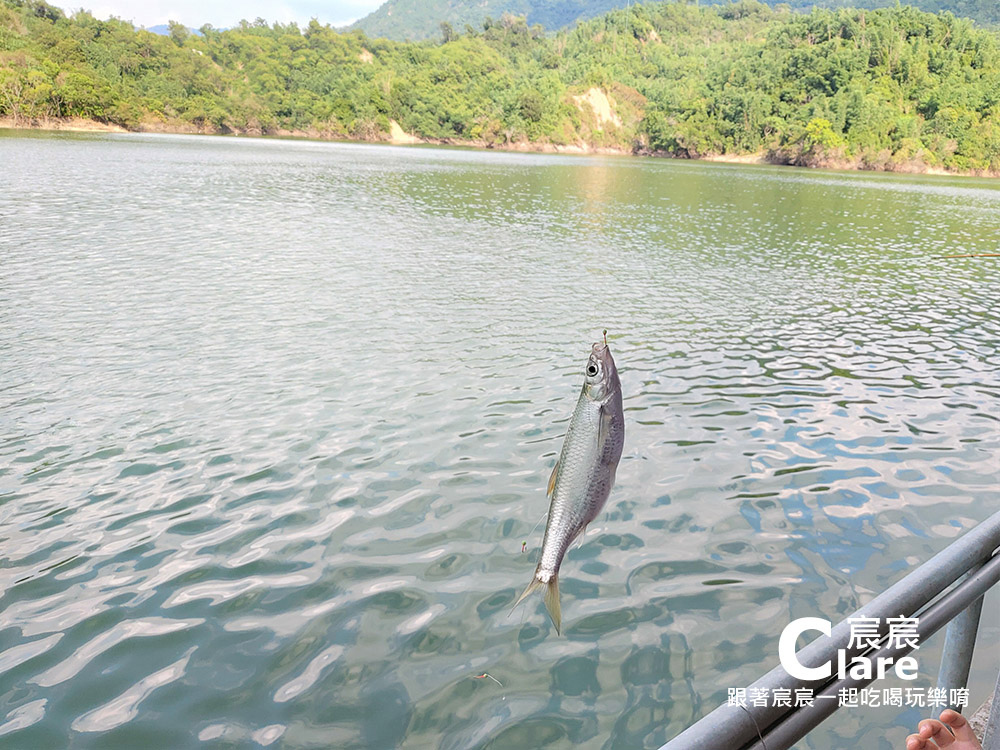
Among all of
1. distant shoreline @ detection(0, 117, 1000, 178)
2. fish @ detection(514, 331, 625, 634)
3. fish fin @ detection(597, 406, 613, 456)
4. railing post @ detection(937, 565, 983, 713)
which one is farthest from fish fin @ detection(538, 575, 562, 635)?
distant shoreline @ detection(0, 117, 1000, 178)

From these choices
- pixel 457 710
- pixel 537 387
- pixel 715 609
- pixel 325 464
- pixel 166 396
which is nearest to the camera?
pixel 457 710

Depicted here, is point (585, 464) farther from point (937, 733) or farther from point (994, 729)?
point (937, 733)

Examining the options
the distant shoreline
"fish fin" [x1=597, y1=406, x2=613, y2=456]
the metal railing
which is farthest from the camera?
the distant shoreline

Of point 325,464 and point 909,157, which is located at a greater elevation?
point 909,157

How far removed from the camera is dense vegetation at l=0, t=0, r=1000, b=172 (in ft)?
322

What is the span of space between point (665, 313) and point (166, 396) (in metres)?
9.72

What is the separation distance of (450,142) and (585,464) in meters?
149

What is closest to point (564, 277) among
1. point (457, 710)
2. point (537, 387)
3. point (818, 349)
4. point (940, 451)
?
point (818, 349)

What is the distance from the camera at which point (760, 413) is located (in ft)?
30.1

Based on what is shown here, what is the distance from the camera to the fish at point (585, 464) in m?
1.36

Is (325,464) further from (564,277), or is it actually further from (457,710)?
(564,277)

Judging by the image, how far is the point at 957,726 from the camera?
2146 millimetres

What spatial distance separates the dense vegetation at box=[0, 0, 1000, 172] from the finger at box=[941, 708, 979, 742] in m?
109

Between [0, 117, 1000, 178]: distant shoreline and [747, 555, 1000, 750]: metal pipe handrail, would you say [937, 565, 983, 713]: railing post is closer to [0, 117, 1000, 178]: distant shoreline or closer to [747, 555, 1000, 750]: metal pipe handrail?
[747, 555, 1000, 750]: metal pipe handrail
